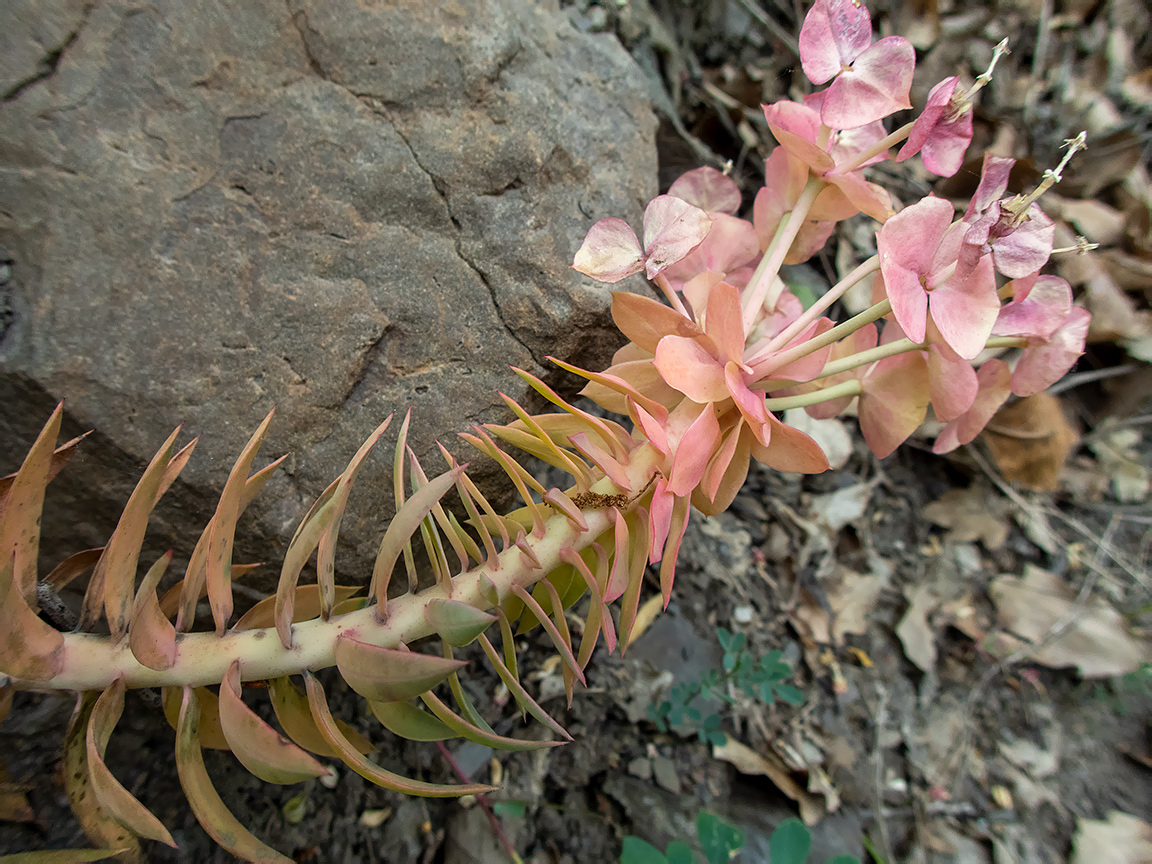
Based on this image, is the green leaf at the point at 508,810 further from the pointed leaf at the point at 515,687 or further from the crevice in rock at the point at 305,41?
the crevice in rock at the point at 305,41

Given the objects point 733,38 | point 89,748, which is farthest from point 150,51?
point 733,38

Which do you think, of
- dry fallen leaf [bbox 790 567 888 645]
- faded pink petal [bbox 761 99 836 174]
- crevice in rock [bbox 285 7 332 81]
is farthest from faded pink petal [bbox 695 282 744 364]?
dry fallen leaf [bbox 790 567 888 645]

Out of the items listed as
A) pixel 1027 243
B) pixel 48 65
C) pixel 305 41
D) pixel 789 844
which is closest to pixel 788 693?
pixel 789 844

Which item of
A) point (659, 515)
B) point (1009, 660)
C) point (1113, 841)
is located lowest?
point (1113, 841)

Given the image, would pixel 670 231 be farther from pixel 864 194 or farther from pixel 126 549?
pixel 126 549

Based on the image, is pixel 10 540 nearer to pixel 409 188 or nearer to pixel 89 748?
pixel 89 748

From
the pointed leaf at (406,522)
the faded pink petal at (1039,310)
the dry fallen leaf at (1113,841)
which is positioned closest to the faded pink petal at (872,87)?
the faded pink petal at (1039,310)
